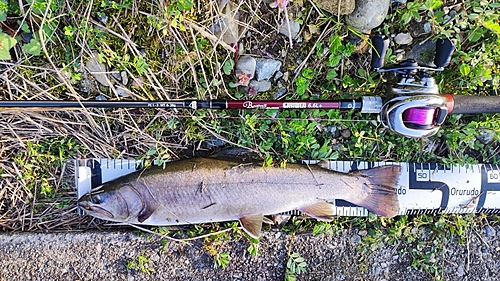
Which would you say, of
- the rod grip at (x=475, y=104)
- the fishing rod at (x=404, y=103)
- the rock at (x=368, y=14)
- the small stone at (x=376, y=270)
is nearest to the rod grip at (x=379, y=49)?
the fishing rod at (x=404, y=103)

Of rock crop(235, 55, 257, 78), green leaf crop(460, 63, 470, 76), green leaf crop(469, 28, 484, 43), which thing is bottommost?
rock crop(235, 55, 257, 78)

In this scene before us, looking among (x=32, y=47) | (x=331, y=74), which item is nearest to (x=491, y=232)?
(x=331, y=74)

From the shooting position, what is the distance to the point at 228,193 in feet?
8.78

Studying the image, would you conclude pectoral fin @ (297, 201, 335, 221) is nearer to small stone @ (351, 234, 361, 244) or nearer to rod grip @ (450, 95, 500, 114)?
small stone @ (351, 234, 361, 244)

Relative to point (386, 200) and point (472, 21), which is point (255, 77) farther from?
point (472, 21)

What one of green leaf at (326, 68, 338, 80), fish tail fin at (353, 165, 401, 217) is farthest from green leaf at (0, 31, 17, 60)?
fish tail fin at (353, 165, 401, 217)

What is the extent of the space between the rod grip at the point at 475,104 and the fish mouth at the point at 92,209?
2.33 metres

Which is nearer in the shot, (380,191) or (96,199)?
(96,199)

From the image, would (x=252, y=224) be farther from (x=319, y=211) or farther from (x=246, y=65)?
(x=246, y=65)

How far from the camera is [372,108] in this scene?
2465 mm

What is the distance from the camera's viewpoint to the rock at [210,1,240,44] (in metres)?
2.54

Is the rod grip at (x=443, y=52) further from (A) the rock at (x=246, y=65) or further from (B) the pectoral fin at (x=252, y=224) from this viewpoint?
(B) the pectoral fin at (x=252, y=224)

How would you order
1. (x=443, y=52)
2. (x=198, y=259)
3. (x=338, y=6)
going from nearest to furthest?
1. (x=443, y=52)
2. (x=338, y=6)
3. (x=198, y=259)

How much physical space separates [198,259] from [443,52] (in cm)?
209
